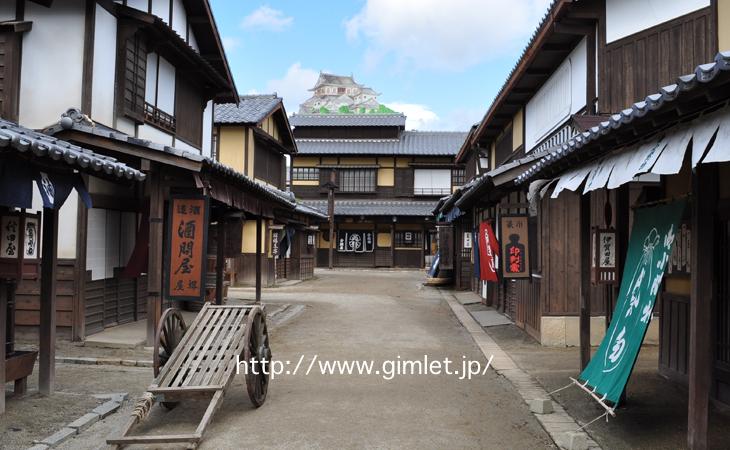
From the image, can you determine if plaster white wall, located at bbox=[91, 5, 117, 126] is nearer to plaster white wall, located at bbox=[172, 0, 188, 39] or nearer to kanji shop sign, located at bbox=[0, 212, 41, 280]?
plaster white wall, located at bbox=[172, 0, 188, 39]

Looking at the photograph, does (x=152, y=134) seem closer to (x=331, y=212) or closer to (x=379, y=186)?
(x=331, y=212)

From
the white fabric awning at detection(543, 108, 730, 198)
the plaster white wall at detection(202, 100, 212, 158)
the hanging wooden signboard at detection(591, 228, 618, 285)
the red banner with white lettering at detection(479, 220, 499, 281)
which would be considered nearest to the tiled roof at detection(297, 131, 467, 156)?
the plaster white wall at detection(202, 100, 212, 158)

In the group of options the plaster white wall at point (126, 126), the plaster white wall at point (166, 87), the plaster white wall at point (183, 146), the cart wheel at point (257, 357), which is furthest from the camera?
the plaster white wall at point (183, 146)

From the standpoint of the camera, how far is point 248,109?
23797mm

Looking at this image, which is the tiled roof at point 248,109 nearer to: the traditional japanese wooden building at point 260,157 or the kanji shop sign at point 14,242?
the traditional japanese wooden building at point 260,157

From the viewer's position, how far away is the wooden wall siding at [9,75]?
32.3ft

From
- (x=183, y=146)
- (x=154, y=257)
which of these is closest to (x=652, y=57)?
(x=154, y=257)

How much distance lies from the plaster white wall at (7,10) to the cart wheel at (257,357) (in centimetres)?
789

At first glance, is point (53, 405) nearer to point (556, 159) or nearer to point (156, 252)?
point (156, 252)

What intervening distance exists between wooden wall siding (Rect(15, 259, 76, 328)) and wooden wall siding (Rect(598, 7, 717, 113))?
9.66 meters

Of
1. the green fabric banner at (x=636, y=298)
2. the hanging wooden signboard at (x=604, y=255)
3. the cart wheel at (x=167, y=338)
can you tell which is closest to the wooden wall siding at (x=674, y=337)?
the hanging wooden signboard at (x=604, y=255)

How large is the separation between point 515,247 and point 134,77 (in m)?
8.28

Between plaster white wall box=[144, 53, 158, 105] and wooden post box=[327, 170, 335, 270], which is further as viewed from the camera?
wooden post box=[327, 170, 335, 270]

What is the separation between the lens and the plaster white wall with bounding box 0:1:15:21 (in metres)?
10.2
